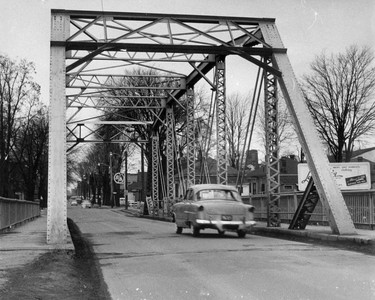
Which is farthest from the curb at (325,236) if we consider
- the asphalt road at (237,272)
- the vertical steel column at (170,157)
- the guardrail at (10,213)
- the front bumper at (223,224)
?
the vertical steel column at (170,157)

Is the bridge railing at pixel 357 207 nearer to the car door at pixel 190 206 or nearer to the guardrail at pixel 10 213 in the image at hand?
the car door at pixel 190 206

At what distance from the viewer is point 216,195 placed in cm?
1698

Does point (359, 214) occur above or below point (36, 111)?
below

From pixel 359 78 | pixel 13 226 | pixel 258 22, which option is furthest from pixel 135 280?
pixel 359 78

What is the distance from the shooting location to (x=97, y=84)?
90.5ft

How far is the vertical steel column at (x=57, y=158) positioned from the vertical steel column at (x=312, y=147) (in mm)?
6656

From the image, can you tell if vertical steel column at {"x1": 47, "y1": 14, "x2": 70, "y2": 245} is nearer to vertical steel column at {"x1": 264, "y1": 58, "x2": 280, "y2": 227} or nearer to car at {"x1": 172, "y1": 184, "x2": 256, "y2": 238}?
car at {"x1": 172, "y1": 184, "x2": 256, "y2": 238}

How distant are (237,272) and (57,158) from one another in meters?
7.13

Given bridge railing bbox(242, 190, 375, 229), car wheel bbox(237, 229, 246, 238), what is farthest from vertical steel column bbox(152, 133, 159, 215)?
car wheel bbox(237, 229, 246, 238)

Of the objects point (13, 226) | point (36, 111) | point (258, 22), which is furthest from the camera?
point (36, 111)

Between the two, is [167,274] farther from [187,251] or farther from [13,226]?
[13,226]

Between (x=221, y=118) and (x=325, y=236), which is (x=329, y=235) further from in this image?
(x=221, y=118)

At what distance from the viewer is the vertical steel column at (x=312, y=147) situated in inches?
578

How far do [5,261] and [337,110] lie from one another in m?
34.2
